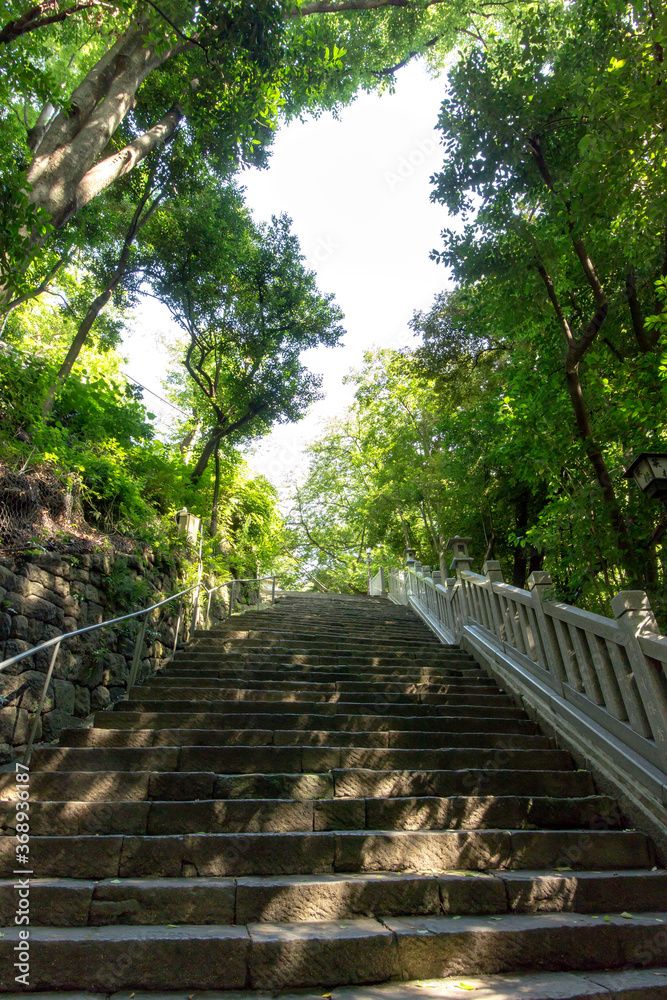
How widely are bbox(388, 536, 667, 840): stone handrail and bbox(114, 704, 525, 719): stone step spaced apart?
17.5 inches

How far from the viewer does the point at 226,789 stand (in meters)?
3.35

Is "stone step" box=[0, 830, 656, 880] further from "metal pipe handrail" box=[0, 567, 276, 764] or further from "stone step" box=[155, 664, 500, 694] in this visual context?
"stone step" box=[155, 664, 500, 694]

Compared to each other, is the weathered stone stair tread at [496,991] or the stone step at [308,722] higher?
the stone step at [308,722]

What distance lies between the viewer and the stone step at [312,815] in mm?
2969

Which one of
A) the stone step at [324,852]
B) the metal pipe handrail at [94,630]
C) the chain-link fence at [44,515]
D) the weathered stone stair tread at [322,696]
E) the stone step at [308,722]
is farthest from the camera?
the weathered stone stair tread at [322,696]

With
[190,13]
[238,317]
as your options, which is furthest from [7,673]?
[238,317]

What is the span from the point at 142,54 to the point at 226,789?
27.7 feet

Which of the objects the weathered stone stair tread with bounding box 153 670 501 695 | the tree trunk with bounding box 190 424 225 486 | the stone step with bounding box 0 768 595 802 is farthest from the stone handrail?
the tree trunk with bounding box 190 424 225 486

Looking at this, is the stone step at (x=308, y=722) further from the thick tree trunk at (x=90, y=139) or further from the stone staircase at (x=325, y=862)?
the thick tree trunk at (x=90, y=139)

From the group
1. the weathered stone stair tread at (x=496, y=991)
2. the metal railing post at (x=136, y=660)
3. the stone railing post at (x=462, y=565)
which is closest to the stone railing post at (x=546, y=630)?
the weathered stone stair tread at (x=496, y=991)

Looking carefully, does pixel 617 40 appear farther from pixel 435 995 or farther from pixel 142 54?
pixel 435 995

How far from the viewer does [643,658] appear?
135 inches

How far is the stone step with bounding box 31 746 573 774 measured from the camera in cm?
362

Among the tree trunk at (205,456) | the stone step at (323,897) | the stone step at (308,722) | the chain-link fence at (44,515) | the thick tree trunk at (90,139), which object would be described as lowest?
the stone step at (323,897)
